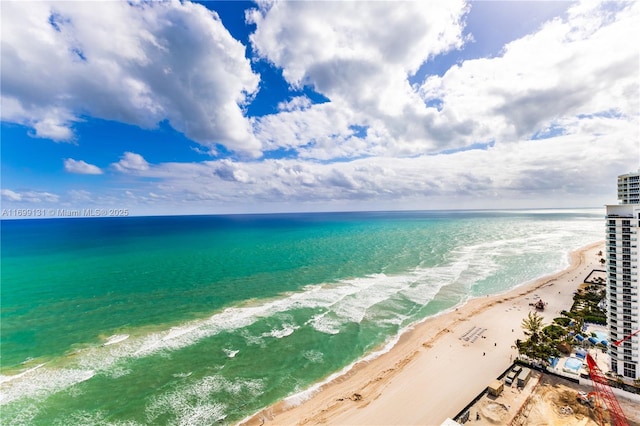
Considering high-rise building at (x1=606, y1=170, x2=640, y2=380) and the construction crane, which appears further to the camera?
high-rise building at (x1=606, y1=170, x2=640, y2=380)

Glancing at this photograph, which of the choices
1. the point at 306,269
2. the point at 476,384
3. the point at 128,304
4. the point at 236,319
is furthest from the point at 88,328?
the point at 476,384

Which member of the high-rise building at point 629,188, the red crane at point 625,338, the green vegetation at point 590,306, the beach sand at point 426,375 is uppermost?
the high-rise building at point 629,188

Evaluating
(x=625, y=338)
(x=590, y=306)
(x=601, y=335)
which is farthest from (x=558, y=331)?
(x=590, y=306)

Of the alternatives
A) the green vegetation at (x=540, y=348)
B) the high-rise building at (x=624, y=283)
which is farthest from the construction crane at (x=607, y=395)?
the green vegetation at (x=540, y=348)

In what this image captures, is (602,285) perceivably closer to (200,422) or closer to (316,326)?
(316,326)

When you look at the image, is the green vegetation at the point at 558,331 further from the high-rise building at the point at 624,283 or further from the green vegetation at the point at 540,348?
the high-rise building at the point at 624,283

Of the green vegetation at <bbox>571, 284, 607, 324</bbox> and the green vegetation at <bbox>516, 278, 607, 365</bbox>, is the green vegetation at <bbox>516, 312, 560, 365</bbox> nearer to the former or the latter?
the green vegetation at <bbox>516, 278, 607, 365</bbox>

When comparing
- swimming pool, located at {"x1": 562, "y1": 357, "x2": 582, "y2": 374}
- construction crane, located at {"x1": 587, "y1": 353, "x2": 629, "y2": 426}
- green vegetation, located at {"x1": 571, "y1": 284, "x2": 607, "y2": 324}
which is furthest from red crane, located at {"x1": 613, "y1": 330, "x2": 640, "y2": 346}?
green vegetation, located at {"x1": 571, "y1": 284, "x2": 607, "y2": 324}
